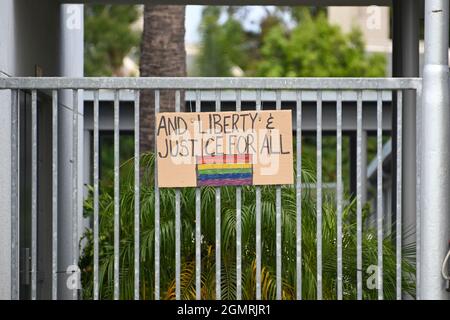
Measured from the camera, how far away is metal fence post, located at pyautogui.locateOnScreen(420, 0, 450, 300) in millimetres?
5051

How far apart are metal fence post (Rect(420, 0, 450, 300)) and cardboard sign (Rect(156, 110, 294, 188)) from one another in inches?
28.4

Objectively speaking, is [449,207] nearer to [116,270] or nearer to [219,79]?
[219,79]

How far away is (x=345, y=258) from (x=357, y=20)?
107ft

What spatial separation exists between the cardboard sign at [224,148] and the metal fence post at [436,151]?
72 cm

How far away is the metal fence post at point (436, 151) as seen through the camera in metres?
5.05

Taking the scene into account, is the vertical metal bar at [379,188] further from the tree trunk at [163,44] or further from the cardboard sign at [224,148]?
the tree trunk at [163,44]

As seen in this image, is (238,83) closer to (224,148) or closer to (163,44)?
(224,148)

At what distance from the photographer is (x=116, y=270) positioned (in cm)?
525

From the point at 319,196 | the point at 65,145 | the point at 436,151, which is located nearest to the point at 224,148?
the point at 319,196

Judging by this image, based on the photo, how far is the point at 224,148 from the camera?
520 centimetres

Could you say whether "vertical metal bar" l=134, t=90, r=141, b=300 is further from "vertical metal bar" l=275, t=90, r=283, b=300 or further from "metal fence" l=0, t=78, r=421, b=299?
"vertical metal bar" l=275, t=90, r=283, b=300

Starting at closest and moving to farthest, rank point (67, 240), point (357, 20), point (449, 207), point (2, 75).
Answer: point (449, 207) → point (2, 75) → point (67, 240) → point (357, 20)

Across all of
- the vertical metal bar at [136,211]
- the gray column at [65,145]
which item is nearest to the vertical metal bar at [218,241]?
the vertical metal bar at [136,211]
